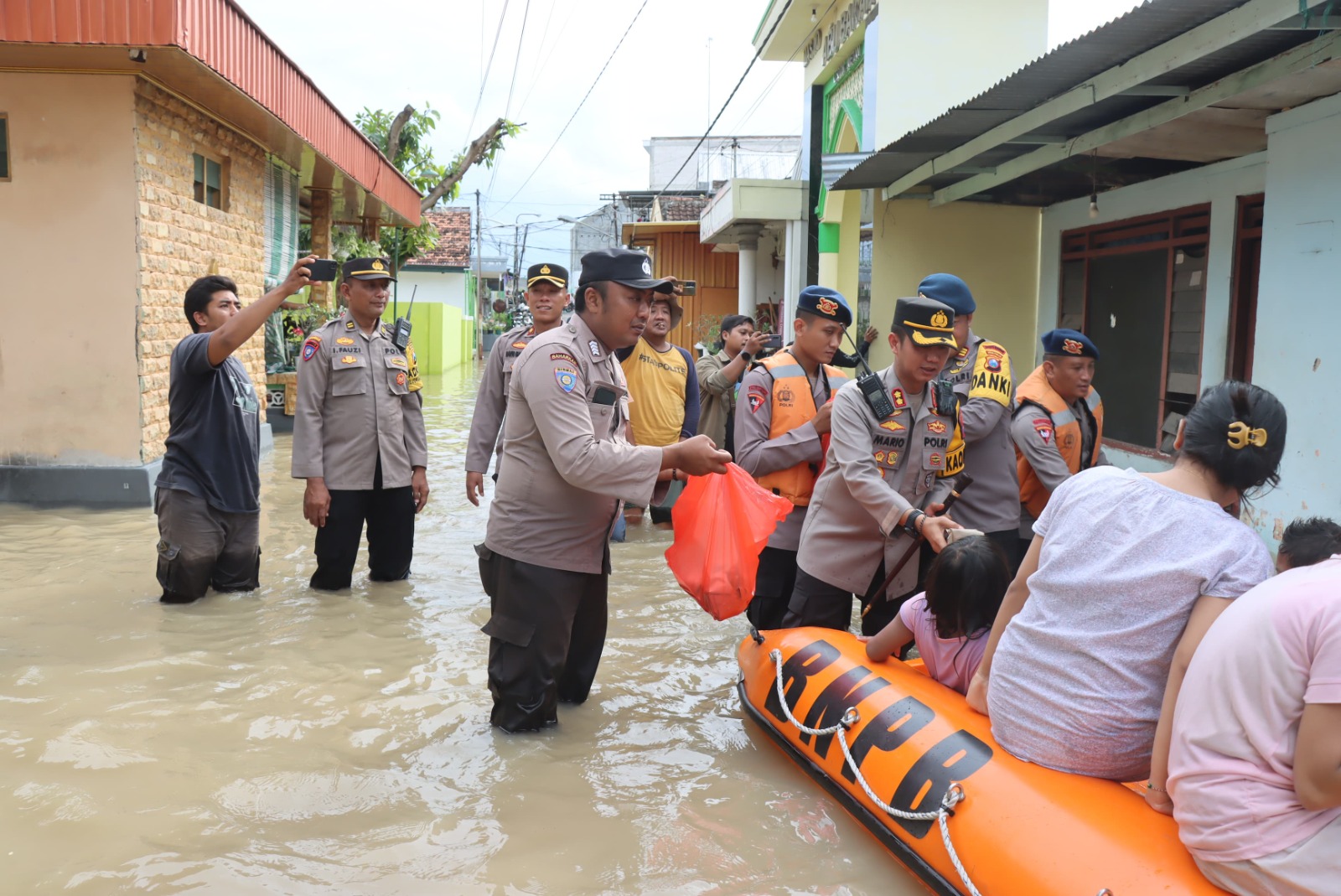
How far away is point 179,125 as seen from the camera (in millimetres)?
8656

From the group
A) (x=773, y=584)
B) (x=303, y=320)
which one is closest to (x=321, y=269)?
(x=773, y=584)

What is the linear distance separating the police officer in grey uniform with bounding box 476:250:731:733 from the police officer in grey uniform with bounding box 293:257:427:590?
81.1 inches

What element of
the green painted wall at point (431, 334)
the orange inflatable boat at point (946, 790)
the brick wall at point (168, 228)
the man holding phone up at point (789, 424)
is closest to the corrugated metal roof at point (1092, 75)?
the man holding phone up at point (789, 424)

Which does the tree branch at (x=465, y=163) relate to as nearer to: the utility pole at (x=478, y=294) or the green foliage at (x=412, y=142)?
the green foliage at (x=412, y=142)

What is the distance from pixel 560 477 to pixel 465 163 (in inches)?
626

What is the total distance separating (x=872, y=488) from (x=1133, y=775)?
134 centimetres

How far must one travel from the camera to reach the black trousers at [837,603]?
4074 mm

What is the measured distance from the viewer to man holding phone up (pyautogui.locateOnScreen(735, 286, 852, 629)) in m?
4.46

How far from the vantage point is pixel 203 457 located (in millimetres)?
5270

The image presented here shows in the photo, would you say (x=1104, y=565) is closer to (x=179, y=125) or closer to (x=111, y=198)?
(x=111, y=198)

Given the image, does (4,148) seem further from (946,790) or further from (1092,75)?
(946,790)

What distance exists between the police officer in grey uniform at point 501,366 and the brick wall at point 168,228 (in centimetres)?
347

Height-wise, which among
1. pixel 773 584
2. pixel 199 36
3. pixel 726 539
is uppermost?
pixel 199 36

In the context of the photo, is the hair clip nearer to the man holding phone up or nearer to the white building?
the white building
